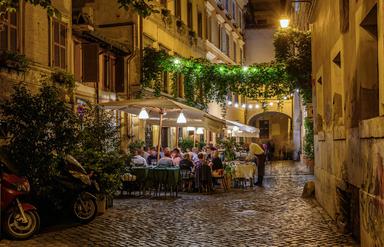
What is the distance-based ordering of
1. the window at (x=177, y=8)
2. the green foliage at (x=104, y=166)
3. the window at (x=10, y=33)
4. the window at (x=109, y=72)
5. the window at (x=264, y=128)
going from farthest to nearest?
the window at (x=264, y=128) < the window at (x=177, y=8) < the window at (x=109, y=72) < the window at (x=10, y=33) < the green foliage at (x=104, y=166)

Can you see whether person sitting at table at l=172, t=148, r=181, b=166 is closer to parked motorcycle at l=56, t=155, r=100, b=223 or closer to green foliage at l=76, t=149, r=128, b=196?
green foliage at l=76, t=149, r=128, b=196

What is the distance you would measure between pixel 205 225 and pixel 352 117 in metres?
3.63

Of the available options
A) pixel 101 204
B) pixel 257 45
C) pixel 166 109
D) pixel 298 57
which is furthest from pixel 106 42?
pixel 257 45

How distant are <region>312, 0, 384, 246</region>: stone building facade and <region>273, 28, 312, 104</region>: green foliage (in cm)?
845

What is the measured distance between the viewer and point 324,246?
8820mm

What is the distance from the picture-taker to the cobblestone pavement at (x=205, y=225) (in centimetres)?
916

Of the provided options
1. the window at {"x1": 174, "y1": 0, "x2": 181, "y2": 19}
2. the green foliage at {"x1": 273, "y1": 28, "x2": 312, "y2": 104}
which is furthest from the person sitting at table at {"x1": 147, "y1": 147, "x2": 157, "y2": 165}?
the window at {"x1": 174, "y1": 0, "x2": 181, "y2": 19}

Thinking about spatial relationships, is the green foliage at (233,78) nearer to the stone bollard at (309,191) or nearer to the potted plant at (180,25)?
the potted plant at (180,25)

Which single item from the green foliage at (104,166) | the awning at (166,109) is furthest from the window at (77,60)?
the green foliage at (104,166)

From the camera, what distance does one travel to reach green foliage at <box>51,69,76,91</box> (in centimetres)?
1580

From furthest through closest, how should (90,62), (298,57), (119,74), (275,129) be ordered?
(275,129) < (298,57) < (119,74) < (90,62)

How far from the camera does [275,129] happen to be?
49500 millimetres

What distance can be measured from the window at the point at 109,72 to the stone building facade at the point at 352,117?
9296mm

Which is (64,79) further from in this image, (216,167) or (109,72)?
(216,167)
